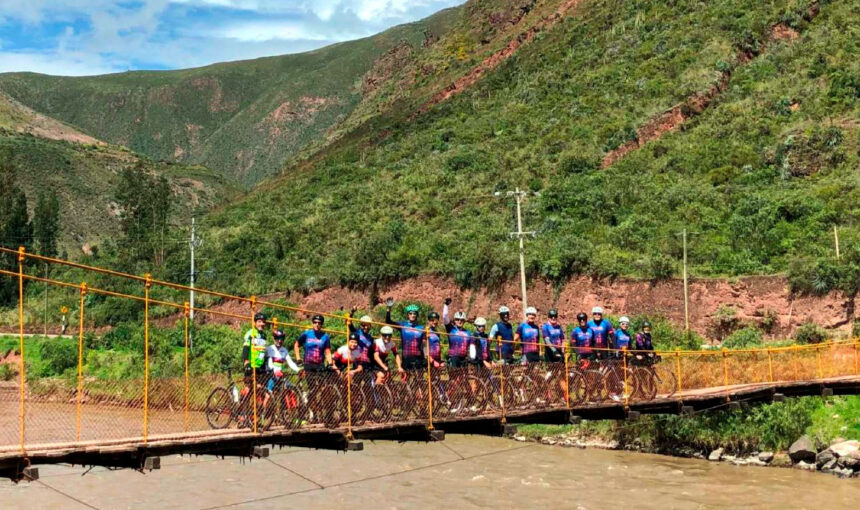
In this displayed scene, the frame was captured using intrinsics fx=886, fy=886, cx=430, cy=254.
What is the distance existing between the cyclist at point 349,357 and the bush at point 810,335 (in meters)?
20.2

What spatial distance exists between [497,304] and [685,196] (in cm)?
971

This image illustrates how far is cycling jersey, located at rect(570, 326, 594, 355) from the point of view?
14352 mm

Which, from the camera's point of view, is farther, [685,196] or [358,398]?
[685,196]

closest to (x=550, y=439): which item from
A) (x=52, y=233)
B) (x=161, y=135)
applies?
(x=52, y=233)

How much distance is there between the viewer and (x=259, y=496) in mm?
19125

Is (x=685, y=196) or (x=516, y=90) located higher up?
(x=516, y=90)

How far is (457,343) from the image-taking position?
486 inches

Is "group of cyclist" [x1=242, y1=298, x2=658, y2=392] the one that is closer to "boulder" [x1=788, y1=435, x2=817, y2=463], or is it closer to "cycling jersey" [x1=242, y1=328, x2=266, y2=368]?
"cycling jersey" [x1=242, y1=328, x2=266, y2=368]

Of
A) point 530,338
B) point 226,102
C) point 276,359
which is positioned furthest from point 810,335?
point 226,102

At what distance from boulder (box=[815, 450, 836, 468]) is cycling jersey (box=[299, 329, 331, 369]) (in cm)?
1318

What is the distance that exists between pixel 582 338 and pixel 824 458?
27.3ft

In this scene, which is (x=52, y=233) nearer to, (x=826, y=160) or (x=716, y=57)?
(x=716, y=57)

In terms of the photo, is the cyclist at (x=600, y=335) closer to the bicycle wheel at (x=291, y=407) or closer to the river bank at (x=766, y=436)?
the bicycle wheel at (x=291, y=407)

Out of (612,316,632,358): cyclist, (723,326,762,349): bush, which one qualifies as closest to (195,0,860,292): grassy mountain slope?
(723,326,762,349): bush
